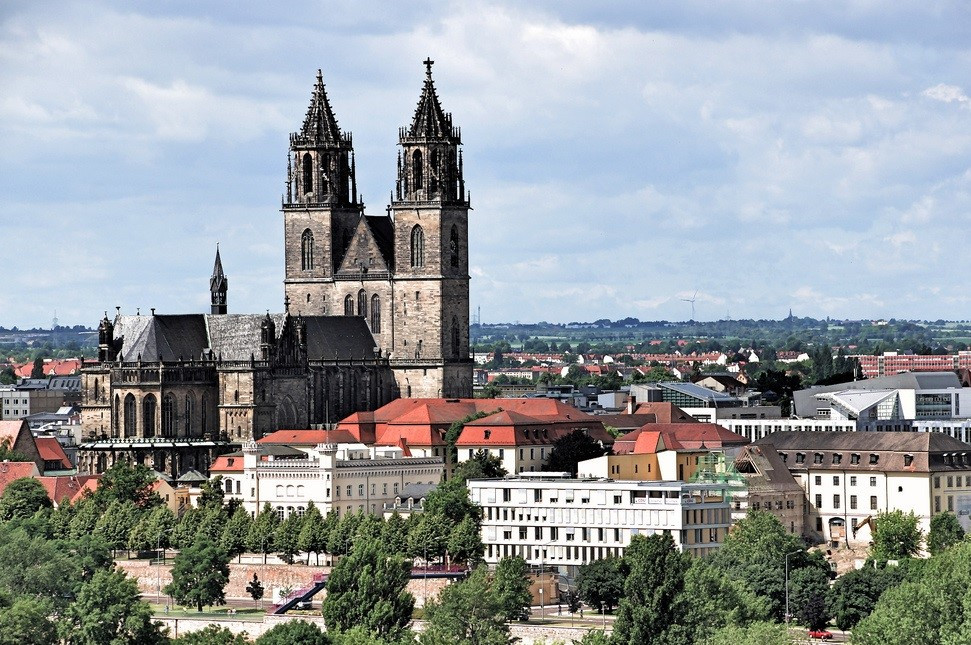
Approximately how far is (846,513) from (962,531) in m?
8.28

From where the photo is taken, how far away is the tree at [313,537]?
446ft

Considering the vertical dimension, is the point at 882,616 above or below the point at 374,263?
below

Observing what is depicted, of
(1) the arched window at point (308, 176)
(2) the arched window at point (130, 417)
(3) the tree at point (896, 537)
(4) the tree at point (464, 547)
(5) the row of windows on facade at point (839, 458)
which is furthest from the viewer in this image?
(1) the arched window at point (308, 176)

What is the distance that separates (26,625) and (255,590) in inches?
868

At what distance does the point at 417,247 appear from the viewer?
17350cm

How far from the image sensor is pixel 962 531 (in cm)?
13938

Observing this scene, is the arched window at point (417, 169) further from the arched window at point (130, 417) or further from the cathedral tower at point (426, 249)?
the arched window at point (130, 417)

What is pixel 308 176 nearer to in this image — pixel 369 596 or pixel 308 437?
pixel 308 437

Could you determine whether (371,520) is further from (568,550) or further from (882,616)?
(882,616)

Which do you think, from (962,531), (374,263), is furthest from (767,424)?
(962,531)

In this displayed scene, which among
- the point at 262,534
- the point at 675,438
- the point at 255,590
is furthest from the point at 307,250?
the point at 255,590

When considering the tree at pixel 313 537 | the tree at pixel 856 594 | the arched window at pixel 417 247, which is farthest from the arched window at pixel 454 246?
the tree at pixel 856 594

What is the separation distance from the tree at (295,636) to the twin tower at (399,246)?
6394cm

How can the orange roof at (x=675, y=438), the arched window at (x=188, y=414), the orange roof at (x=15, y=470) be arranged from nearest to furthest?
the orange roof at (x=675, y=438)
the orange roof at (x=15, y=470)
the arched window at (x=188, y=414)
